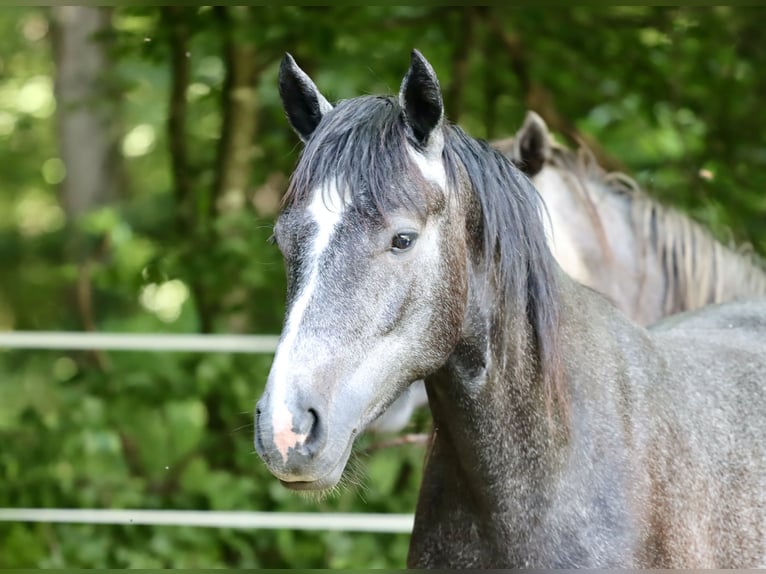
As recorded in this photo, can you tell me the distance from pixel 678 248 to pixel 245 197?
Answer: 2.58 metres

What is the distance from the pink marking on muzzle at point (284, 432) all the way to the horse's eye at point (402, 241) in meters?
0.37

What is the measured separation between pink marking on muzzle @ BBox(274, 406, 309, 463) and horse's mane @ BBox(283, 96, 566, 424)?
16.2 inches

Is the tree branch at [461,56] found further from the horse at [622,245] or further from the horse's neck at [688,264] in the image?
the horse's neck at [688,264]

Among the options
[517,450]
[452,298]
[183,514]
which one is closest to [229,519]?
[183,514]

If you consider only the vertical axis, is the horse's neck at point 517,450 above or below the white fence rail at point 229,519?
above

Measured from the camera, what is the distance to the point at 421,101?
2012 mm

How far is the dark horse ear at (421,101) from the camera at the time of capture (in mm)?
1956

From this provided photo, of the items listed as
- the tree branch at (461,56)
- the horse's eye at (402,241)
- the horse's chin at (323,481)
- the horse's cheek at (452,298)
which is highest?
the horse's eye at (402,241)

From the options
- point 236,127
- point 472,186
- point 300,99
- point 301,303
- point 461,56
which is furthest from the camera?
point 236,127

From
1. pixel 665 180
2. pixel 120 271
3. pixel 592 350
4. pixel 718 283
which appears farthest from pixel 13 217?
pixel 592 350

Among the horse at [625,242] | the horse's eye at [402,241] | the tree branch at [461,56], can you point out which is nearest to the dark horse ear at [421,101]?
the horse's eye at [402,241]

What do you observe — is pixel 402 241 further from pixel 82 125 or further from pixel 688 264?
pixel 82 125

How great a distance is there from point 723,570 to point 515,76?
4016 mm

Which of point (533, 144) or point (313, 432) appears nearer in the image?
point (313, 432)
